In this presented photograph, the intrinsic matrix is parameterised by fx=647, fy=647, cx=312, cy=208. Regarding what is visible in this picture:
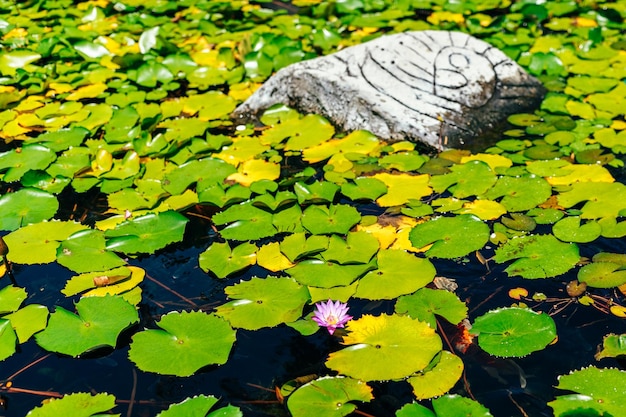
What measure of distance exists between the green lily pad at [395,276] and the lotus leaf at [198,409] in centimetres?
64

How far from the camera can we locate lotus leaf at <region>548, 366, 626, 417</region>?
Answer: 176cm

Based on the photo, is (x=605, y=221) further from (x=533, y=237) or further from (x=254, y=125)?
(x=254, y=125)

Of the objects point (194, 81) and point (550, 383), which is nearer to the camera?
point (550, 383)

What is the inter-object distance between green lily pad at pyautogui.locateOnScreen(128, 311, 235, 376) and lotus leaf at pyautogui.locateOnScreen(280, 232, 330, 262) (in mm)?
Answer: 453

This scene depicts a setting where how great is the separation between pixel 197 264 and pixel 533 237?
1.32 metres

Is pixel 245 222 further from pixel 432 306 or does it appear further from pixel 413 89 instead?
pixel 413 89

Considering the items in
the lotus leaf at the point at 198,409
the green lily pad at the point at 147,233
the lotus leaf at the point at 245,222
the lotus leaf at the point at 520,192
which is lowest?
the green lily pad at the point at 147,233

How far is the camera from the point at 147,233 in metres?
2.64

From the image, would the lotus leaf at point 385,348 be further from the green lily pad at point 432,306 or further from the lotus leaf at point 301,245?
the lotus leaf at point 301,245

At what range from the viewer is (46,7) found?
19.6 ft

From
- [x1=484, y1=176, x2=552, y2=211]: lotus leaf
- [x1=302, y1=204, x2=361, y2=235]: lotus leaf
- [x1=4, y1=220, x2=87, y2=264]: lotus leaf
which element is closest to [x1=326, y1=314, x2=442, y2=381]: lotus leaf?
[x1=302, y1=204, x2=361, y2=235]: lotus leaf

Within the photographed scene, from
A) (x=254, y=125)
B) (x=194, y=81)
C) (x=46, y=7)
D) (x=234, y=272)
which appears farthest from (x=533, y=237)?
(x=46, y=7)

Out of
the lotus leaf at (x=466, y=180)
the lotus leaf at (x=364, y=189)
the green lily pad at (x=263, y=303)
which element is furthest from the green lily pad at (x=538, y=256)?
the green lily pad at (x=263, y=303)

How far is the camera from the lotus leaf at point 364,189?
2.87 meters
